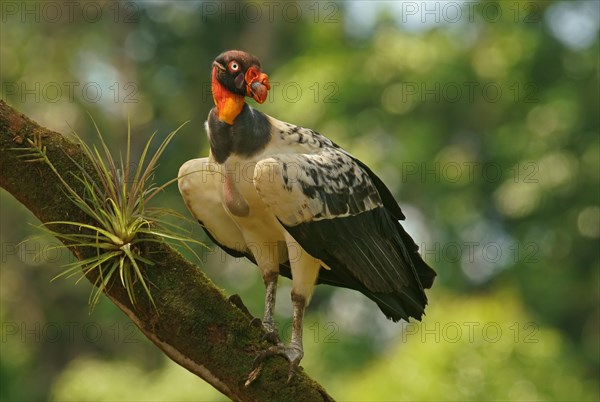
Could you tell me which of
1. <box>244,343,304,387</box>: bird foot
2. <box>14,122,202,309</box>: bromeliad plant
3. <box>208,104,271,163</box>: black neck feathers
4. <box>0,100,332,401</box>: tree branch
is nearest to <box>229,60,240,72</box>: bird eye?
<box>208,104,271,163</box>: black neck feathers

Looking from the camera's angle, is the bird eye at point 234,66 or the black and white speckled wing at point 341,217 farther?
the bird eye at point 234,66

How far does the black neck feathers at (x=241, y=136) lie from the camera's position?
6.91 metres

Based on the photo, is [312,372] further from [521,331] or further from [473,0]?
[473,0]

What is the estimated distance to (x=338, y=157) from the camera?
718 centimetres

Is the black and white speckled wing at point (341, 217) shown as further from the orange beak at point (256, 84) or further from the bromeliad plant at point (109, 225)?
the bromeliad plant at point (109, 225)

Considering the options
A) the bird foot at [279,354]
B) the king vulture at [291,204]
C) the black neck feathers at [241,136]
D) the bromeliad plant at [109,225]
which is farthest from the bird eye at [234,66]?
the bird foot at [279,354]

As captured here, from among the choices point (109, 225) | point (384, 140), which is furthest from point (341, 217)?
point (384, 140)

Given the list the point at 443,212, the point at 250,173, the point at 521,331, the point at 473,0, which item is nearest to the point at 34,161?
the point at 250,173

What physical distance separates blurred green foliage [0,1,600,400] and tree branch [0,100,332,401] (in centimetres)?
1455

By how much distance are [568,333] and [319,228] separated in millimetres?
20383

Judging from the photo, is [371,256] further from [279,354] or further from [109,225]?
[109,225]

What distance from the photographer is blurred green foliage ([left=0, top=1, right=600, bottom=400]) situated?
25016 millimetres

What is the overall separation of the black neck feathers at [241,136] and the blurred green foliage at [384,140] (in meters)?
14.1

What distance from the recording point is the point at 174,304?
20.5 ft
